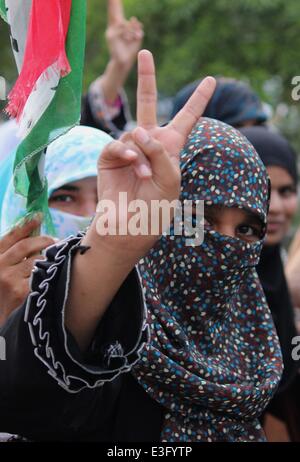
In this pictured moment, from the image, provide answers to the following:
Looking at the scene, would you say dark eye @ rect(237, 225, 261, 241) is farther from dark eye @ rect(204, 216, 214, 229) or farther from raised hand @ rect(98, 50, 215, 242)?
raised hand @ rect(98, 50, 215, 242)

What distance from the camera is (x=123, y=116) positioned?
4051mm

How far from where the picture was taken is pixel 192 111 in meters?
1.51

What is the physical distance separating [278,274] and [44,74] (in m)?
1.69

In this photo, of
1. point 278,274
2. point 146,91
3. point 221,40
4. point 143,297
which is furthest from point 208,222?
point 221,40

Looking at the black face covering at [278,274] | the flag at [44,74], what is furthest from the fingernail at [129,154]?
the black face covering at [278,274]

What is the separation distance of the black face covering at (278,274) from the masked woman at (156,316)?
0.84 meters

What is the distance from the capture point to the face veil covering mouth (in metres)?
1.78

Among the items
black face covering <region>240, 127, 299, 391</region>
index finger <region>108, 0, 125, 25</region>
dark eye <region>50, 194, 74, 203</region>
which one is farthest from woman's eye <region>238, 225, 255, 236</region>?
index finger <region>108, 0, 125, 25</region>

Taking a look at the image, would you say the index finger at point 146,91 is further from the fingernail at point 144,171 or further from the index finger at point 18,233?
the index finger at point 18,233

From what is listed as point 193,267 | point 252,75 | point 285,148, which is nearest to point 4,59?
point 252,75

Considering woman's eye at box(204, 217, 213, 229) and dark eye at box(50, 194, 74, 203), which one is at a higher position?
woman's eye at box(204, 217, 213, 229)

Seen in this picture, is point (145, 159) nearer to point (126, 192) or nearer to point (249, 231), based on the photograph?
point (126, 192)

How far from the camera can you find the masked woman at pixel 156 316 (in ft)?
4.75

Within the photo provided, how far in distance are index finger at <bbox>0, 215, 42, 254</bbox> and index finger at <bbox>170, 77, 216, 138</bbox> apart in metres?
0.43
